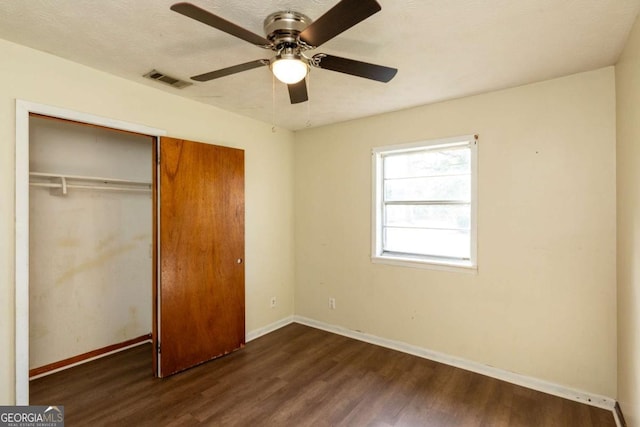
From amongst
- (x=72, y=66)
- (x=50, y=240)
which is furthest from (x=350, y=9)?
(x=50, y=240)

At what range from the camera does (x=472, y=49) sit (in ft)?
6.64

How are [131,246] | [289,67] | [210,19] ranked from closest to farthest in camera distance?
[210,19], [289,67], [131,246]

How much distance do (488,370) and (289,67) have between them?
2988 mm

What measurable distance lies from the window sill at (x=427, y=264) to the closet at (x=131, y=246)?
62.2 inches

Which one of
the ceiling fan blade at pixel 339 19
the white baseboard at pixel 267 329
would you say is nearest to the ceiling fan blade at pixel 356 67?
the ceiling fan blade at pixel 339 19

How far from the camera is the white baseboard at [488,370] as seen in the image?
233cm

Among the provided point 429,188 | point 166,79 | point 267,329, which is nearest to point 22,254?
point 166,79

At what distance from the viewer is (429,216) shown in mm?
3195

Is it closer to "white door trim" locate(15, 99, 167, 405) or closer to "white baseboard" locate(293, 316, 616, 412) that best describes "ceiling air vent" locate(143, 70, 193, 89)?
"white door trim" locate(15, 99, 167, 405)

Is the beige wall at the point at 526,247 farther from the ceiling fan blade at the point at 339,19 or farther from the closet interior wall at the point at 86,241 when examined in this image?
the closet interior wall at the point at 86,241

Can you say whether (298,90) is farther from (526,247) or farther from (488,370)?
(488,370)

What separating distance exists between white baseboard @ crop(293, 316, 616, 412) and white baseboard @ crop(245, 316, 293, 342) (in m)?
0.48

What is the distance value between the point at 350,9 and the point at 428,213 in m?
2.38

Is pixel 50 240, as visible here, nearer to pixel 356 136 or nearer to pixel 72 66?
pixel 72 66
